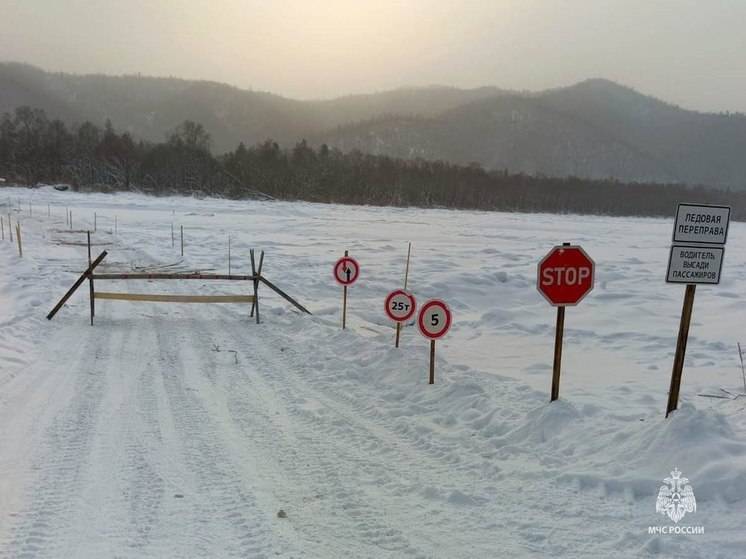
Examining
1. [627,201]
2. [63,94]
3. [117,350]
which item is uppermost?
[63,94]

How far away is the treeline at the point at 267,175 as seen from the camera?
295 ft

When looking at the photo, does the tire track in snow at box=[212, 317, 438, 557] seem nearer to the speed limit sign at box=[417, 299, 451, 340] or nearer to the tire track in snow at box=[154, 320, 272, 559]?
the tire track in snow at box=[154, 320, 272, 559]

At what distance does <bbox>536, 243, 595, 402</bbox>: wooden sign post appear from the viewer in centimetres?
588

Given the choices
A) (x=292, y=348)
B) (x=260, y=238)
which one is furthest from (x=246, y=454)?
(x=260, y=238)

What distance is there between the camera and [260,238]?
30.4 meters

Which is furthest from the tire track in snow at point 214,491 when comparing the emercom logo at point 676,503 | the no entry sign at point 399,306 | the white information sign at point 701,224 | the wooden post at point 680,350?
the white information sign at point 701,224

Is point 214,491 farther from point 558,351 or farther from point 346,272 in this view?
point 346,272

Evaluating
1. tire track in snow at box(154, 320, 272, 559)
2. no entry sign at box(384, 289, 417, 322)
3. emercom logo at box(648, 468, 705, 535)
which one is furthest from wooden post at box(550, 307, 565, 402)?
tire track in snow at box(154, 320, 272, 559)

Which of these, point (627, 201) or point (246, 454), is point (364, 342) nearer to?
point (246, 454)

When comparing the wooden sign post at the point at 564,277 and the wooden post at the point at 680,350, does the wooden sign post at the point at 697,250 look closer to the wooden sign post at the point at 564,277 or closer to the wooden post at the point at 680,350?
the wooden post at the point at 680,350

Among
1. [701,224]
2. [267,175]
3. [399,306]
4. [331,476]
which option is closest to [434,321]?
[399,306]

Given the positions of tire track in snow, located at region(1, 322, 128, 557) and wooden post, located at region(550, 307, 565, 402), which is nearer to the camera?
tire track in snow, located at region(1, 322, 128, 557)

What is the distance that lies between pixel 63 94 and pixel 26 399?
233 meters

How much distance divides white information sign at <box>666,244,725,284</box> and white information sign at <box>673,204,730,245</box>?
0.08m
